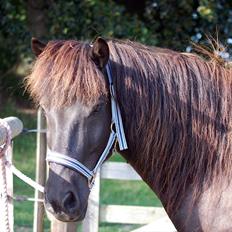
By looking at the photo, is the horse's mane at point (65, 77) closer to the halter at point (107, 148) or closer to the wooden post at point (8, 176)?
the halter at point (107, 148)

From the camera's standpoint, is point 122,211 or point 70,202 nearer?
point 70,202

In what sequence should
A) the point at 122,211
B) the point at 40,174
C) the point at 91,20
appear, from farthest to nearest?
the point at 91,20, the point at 122,211, the point at 40,174

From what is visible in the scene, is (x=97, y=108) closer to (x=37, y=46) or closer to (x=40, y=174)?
(x=37, y=46)

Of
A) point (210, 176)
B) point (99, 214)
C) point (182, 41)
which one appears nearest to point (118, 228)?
point (99, 214)

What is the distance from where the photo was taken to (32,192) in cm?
824

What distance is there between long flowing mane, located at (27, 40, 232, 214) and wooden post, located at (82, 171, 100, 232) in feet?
6.25

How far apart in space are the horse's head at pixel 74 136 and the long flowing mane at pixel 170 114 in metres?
0.09

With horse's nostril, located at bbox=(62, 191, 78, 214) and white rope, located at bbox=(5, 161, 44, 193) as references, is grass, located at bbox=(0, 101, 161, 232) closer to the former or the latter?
white rope, located at bbox=(5, 161, 44, 193)

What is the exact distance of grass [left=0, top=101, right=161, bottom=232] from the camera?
6.76 meters

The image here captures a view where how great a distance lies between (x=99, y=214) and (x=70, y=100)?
2494 millimetres

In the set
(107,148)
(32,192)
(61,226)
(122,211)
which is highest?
(107,148)

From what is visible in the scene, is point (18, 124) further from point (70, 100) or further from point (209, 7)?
point (209, 7)

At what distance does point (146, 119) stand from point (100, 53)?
1.38ft

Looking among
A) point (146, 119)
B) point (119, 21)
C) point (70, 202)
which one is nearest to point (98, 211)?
point (146, 119)
